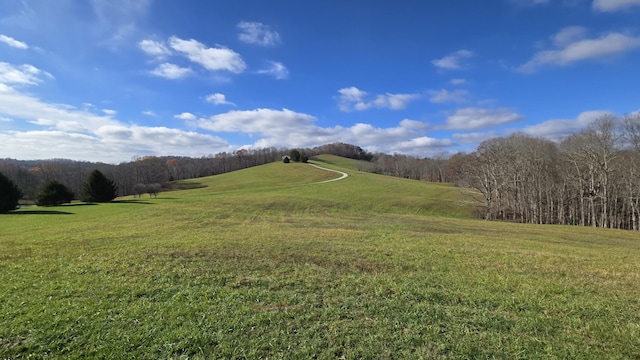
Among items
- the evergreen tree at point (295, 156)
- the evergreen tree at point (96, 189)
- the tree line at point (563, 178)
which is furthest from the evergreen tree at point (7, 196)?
the evergreen tree at point (295, 156)

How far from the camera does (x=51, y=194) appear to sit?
4050 centimetres

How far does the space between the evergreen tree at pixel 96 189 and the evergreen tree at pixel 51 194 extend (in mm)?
2391

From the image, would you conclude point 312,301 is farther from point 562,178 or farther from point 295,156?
point 295,156

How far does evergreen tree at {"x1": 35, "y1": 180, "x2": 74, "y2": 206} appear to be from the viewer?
132ft

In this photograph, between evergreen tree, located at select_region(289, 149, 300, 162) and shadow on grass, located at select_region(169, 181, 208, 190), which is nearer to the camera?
shadow on grass, located at select_region(169, 181, 208, 190)

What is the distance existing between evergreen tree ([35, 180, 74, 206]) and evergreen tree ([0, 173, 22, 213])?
13.9 ft

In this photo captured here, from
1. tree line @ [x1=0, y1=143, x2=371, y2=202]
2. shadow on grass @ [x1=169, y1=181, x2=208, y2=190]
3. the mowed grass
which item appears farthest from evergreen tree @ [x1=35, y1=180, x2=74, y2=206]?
the mowed grass

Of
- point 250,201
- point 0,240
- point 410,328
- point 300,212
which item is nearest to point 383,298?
point 410,328

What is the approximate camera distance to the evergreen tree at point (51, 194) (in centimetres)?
4022

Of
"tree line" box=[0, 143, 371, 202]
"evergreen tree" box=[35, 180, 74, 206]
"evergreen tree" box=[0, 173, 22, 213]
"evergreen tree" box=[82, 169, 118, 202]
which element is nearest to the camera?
"evergreen tree" box=[0, 173, 22, 213]

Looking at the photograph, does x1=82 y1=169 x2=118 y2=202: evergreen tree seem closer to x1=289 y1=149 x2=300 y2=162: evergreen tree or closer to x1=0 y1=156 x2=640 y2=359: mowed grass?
x1=0 y1=156 x2=640 y2=359: mowed grass

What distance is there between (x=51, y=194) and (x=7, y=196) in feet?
19.7

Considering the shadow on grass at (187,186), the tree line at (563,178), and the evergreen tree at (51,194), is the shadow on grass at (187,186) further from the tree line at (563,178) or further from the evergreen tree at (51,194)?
the tree line at (563,178)

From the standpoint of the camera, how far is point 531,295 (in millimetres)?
7516
